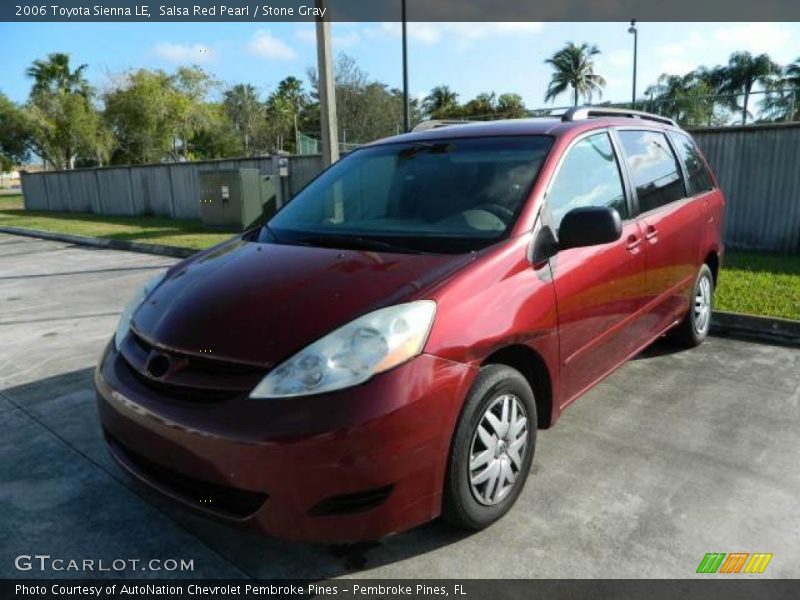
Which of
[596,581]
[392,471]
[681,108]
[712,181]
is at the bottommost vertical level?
[596,581]

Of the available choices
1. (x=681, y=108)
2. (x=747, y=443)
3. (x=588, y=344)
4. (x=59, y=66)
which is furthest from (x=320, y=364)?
(x=59, y=66)

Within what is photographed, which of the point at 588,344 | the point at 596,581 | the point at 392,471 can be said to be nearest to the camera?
the point at 392,471

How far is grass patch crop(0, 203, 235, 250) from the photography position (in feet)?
40.4

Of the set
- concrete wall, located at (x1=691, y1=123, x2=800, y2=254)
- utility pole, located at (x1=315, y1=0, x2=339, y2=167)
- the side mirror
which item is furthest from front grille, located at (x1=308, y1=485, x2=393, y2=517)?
concrete wall, located at (x1=691, y1=123, x2=800, y2=254)

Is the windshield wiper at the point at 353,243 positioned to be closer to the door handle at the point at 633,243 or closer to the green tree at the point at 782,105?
the door handle at the point at 633,243

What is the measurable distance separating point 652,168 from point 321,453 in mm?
3121

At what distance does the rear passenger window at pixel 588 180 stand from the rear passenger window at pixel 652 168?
0.24 m

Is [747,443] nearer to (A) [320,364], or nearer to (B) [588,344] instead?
(B) [588,344]

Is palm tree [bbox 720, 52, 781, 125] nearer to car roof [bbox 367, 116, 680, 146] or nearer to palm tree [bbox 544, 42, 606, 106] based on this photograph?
palm tree [bbox 544, 42, 606, 106]

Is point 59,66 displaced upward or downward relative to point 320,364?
upward

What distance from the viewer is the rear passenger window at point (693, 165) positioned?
15.1 ft

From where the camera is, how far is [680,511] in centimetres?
275

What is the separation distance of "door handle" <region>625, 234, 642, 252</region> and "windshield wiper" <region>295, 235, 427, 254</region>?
1429mm

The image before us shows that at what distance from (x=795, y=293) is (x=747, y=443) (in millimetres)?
3432
